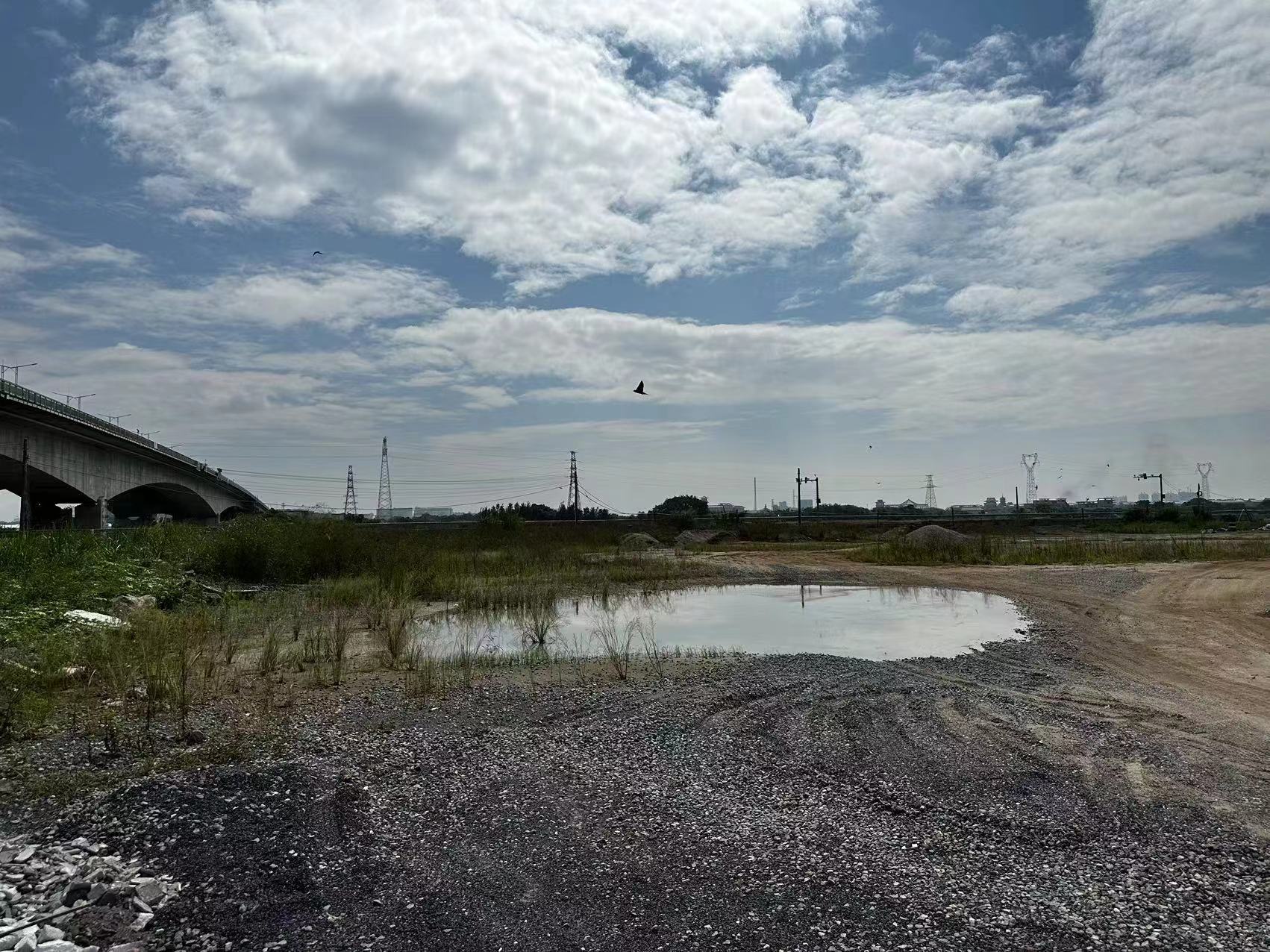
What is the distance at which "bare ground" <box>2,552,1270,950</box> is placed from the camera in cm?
482

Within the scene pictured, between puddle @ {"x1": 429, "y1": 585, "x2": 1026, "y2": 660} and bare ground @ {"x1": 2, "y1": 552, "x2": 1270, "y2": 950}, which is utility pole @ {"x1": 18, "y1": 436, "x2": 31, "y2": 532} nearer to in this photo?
puddle @ {"x1": 429, "y1": 585, "x2": 1026, "y2": 660}

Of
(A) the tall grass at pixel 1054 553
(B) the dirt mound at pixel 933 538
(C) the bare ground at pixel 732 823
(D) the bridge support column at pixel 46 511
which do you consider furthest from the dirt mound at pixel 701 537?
(C) the bare ground at pixel 732 823

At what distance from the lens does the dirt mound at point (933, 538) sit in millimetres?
37469

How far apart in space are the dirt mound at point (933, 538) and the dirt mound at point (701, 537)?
13317 mm

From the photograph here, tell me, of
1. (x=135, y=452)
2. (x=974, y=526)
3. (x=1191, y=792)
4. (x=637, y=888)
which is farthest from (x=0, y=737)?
(x=974, y=526)

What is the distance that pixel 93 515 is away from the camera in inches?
1724

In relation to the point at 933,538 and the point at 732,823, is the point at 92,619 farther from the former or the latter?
the point at 933,538

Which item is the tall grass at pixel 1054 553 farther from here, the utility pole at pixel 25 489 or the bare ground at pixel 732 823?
the utility pole at pixel 25 489

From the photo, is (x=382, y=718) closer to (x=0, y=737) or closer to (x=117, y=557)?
(x=0, y=737)

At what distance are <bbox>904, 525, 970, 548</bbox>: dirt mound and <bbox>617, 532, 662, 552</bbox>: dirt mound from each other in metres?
12.6

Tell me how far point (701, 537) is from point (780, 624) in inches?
1459

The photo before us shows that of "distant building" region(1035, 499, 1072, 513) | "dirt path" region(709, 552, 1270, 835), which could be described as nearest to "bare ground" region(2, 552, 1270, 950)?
"dirt path" region(709, 552, 1270, 835)

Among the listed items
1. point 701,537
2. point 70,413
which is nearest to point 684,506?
point 701,537

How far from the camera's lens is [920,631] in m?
17.1
